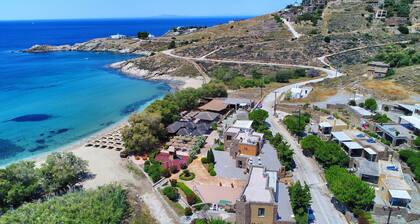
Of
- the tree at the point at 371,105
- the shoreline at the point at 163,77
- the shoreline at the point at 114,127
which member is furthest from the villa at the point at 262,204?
the shoreline at the point at 163,77

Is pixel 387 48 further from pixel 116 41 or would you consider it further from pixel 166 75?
pixel 116 41

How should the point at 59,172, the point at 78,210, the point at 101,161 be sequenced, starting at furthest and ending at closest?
the point at 101,161
the point at 59,172
the point at 78,210

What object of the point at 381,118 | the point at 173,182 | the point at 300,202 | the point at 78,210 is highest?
the point at 381,118

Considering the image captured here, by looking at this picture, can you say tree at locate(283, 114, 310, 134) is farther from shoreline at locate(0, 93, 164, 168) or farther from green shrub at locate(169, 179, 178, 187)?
shoreline at locate(0, 93, 164, 168)

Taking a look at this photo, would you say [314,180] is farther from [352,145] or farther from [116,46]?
[116,46]

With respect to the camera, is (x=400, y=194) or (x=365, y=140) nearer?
(x=400, y=194)

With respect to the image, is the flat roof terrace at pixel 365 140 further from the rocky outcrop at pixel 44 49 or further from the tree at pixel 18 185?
the rocky outcrop at pixel 44 49

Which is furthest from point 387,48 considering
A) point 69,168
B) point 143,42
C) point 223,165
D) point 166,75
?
point 143,42

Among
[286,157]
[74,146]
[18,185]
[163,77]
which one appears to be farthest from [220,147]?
[163,77]
